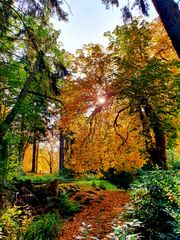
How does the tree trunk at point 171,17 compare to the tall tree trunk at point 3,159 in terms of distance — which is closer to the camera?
the tree trunk at point 171,17

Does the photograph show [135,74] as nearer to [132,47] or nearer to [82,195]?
[132,47]

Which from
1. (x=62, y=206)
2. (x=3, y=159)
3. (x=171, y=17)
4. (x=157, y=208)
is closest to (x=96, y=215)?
(x=62, y=206)

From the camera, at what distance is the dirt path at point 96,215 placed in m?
6.16

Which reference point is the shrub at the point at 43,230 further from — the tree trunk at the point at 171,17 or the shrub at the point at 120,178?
the shrub at the point at 120,178

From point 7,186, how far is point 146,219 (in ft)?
16.2

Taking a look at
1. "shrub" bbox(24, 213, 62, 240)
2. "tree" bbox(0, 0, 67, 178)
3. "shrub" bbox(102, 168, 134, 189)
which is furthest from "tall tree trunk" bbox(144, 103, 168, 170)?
"shrub" bbox(24, 213, 62, 240)

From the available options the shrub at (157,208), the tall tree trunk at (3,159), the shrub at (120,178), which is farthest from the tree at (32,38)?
the shrub at (120,178)

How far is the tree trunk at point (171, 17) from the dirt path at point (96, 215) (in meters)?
3.64

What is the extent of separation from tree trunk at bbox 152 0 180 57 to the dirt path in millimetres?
3639

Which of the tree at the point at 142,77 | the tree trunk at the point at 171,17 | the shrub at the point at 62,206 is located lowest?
the shrub at the point at 62,206

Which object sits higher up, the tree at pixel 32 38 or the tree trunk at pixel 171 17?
the tree at pixel 32 38

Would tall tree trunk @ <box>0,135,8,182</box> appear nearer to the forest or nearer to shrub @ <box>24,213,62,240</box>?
the forest

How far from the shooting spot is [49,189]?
9484 millimetres

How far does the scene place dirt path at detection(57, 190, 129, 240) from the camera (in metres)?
6.16
